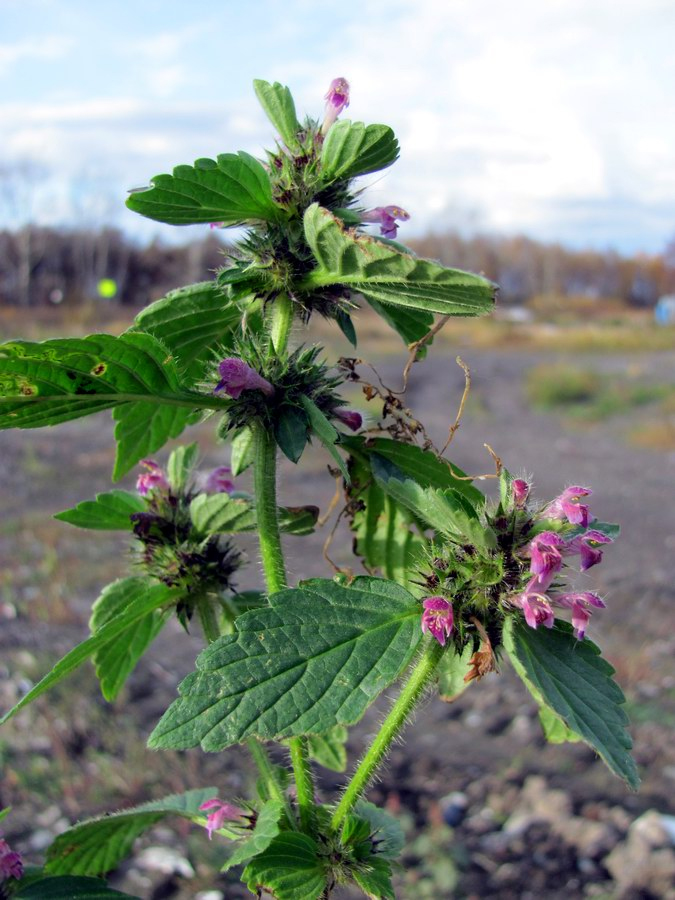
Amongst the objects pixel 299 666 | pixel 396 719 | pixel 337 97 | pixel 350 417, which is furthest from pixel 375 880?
pixel 337 97

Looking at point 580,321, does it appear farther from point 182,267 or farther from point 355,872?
point 355,872

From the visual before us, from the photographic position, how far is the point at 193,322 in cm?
142

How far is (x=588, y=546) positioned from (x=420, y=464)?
287 millimetres

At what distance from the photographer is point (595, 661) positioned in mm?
1144

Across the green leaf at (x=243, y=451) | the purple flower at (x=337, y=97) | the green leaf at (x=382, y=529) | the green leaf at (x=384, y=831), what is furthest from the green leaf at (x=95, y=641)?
the purple flower at (x=337, y=97)

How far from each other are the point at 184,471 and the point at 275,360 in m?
0.49

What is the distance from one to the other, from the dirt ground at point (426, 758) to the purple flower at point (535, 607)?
1.80ft

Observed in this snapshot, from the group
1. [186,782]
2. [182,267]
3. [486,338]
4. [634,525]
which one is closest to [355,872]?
[186,782]

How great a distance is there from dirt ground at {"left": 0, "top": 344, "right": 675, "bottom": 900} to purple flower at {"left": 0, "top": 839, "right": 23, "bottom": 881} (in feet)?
2.16

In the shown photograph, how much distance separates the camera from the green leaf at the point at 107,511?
1492 millimetres

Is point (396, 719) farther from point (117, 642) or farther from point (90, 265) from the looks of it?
point (90, 265)

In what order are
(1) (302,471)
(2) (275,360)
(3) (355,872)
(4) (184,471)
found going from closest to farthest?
(3) (355,872)
(2) (275,360)
(4) (184,471)
(1) (302,471)

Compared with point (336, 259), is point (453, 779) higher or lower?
lower

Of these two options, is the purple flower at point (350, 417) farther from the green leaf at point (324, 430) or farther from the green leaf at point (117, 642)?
the green leaf at point (117, 642)
